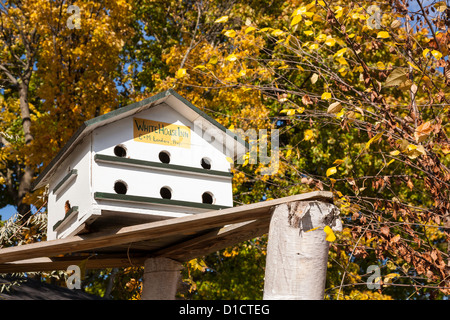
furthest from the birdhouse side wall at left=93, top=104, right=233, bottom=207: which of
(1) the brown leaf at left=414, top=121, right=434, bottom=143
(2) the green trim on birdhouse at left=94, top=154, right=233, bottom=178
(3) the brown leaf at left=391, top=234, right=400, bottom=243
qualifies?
(1) the brown leaf at left=414, top=121, right=434, bottom=143

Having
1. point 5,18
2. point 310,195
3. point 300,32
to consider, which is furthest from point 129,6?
point 310,195

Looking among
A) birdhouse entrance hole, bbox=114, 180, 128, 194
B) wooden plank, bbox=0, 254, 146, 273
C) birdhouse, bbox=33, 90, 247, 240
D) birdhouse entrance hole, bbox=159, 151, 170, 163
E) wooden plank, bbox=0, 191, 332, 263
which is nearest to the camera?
wooden plank, bbox=0, 191, 332, 263

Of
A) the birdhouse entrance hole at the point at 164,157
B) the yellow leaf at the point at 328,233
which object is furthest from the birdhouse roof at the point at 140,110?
the yellow leaf at the point at 328,233

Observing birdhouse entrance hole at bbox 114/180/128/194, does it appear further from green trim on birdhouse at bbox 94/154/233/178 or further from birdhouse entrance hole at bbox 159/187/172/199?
birdhouse entrance hole at bbox 159/187/172/199

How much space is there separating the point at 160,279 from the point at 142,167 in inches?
45.3

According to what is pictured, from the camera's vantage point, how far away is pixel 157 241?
13.0 ft

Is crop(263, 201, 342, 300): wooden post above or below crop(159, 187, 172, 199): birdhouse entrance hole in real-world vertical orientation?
below

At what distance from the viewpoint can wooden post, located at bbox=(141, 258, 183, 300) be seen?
165 inches

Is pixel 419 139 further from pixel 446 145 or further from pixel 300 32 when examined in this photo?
pixel 300 32

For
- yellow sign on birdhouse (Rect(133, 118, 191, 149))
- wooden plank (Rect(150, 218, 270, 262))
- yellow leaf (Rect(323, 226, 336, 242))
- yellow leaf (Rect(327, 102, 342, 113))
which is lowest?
yellow leaf (Rect(323, 226, 336, 242))

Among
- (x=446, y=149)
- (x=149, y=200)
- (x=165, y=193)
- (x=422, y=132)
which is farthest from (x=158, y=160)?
(x=446, y=149)
